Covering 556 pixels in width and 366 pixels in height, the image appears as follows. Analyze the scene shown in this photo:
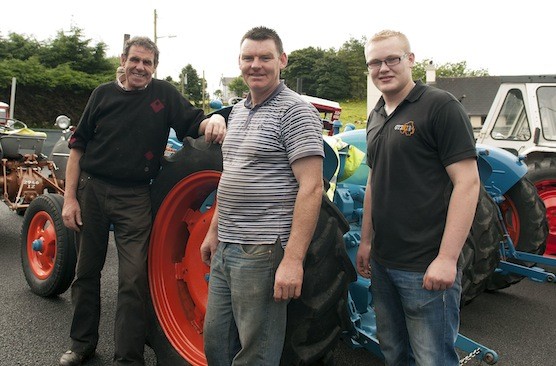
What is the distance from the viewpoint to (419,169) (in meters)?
1.91

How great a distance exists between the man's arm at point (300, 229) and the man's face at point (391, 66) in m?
0.43

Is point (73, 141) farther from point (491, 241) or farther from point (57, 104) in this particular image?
point (57, 104)

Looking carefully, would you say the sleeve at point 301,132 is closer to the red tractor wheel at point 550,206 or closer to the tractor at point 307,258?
the tractor at point 307,258

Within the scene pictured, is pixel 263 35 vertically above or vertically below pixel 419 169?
above

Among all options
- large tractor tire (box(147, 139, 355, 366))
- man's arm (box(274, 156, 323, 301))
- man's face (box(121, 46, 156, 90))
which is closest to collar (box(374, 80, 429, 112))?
man's arm (box(274, 156, 323, 301))

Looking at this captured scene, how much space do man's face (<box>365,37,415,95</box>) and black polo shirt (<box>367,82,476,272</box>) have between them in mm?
63

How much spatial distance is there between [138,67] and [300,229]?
4.94 feet

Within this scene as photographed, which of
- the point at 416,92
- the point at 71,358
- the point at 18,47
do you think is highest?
the point at 18,47

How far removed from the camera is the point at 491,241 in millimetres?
3354

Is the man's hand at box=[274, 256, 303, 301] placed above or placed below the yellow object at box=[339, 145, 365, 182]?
below

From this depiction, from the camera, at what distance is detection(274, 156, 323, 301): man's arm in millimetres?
1839

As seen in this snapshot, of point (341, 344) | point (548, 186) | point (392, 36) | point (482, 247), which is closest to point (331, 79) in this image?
point (548, 186)

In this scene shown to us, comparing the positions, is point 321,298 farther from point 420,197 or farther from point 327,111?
point 327,111

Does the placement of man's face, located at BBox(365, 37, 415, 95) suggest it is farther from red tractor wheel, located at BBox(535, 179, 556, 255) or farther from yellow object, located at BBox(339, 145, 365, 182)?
red tractor wheel, located at BBox(535, 179, 556, 255)
